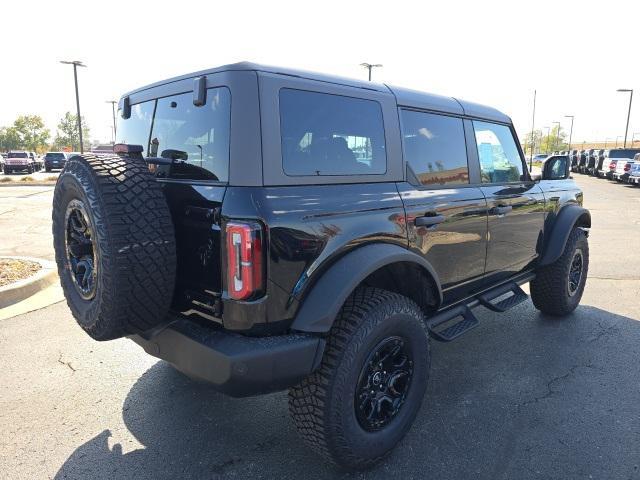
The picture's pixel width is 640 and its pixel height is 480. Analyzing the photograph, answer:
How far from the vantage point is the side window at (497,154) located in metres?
3.65

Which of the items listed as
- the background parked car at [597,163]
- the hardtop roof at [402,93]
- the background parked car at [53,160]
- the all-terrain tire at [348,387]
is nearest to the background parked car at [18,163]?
the background parked car at [53,160]

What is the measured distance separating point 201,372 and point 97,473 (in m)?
0.89

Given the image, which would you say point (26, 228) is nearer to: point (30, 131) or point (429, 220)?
point (429, 220)

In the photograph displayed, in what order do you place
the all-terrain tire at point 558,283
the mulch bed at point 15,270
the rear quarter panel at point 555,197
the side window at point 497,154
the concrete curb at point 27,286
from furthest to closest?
the mulch bed at point 15,270 → the concrete curb at point 27,286 → the all-terrain tire at point 558,283 → the rear quarter panel at point 555,197 → the side window at point 497,154

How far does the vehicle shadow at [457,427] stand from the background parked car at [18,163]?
3505 centimetres

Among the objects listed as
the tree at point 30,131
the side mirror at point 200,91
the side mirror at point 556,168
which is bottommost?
the side mirror at point 556,168

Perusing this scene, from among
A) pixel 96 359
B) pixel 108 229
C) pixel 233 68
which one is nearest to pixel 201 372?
pixel 108 229

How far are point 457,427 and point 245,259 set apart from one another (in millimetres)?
1765

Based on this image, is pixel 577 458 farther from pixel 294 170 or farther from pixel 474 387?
pixel 294 170

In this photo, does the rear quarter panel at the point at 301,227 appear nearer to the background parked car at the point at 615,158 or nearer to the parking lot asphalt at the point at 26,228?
the parking lot asphalt at the point at 26,228

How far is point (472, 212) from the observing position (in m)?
3.28

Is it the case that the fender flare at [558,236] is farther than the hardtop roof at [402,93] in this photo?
Yes

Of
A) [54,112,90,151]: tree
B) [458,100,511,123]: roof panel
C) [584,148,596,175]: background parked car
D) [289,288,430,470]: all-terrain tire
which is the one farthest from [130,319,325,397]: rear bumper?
[54,112,90,151]: tree

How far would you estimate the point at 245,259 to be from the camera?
6.77 feet
